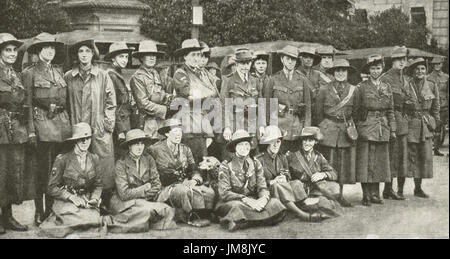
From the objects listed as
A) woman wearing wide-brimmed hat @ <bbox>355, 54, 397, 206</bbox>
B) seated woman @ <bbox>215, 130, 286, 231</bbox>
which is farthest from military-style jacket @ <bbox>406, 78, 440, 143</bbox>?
seated woman @ <bbox>215, 130, 286, 231</bbox>

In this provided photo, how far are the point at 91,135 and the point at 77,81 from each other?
0.62 m

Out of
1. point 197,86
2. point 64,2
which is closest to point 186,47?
point 197,86

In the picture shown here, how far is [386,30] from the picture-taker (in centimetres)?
771

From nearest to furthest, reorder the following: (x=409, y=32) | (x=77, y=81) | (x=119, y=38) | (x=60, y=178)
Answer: (x=60, y=178) → (x=77, y=81) → (x=409, y=32) → (x=119, y=38)

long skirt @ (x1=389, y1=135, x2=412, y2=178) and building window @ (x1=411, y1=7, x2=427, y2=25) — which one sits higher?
building window @ (x1=411, y1=7, x2=427, y2=25)

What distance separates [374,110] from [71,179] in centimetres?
345

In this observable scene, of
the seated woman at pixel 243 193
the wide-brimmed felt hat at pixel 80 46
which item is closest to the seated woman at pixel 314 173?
the seated woman at pixel 243 193

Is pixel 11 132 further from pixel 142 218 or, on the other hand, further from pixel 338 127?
pixel 338 127

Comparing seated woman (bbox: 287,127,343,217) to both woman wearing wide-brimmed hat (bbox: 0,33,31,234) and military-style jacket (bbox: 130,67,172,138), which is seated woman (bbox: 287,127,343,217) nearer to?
military-style jacket (bbox: 130,67,172,138)

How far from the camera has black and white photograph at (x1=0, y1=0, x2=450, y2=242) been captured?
589 cm

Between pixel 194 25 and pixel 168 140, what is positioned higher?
pixel 194 25

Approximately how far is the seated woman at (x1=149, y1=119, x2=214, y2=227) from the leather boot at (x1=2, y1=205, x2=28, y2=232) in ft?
4.34

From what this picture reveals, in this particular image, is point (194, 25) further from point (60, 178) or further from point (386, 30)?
point (60, 178)

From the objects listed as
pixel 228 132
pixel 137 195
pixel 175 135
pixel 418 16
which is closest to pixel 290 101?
pixel 228 132
